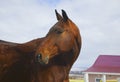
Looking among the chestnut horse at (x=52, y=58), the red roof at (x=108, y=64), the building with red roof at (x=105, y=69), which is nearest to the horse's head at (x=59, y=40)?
the chestnut horse at (x=52, y=58)

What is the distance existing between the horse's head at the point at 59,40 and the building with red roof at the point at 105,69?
19.3 m

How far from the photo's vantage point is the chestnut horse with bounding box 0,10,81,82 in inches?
193

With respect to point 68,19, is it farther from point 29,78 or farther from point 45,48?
point 29,78

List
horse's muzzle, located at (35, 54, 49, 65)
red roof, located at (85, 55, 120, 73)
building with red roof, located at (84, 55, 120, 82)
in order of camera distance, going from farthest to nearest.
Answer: red roof, located at (85, 55, 120, 73) < building with red roof, located at (84, 55, 120, 82) < horse's muzzle, located at (35, 54, 49, 65)

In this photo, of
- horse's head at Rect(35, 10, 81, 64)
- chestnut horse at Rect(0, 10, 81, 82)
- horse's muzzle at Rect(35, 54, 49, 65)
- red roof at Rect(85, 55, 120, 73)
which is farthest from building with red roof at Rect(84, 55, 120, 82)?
horse's muzzle at Rect(35, 54, 49, 65)

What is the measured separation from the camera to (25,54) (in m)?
5.36

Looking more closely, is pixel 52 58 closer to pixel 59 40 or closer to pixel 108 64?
pixel 59 40

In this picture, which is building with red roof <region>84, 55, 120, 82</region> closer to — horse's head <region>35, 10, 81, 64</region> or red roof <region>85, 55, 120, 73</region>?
red roof <region>85, 55, 120, 73</region>

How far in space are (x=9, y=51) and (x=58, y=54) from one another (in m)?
0.92

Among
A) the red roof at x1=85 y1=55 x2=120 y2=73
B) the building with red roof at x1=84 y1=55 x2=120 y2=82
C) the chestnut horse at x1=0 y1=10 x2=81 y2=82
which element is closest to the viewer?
the chestnut horse at x1=0 y1=10 x2=81 y2=82

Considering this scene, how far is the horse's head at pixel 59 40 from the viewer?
482 cm

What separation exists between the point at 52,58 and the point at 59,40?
10.4 inches

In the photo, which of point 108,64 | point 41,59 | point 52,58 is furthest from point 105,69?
point 41,59

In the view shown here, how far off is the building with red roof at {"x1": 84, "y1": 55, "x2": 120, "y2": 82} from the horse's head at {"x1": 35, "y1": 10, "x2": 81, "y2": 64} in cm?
1928
